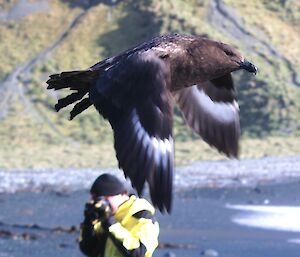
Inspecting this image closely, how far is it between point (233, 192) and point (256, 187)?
0.67 metres

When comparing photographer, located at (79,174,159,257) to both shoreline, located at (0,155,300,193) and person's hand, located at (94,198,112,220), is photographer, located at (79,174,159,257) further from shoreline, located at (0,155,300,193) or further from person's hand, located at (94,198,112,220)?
shoreline, located at (0,155,300,193)

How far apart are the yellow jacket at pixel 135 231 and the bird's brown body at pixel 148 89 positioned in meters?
1.30

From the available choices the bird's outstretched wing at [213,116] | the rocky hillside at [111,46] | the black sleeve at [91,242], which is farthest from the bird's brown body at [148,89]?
the rocky hillside at [111,46]

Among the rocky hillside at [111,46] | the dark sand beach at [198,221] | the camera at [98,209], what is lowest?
the rocky hillside at [111,46]

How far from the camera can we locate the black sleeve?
21.0ft

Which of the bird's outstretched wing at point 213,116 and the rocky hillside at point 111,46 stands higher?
the bird's outstretched wing at point 213,116

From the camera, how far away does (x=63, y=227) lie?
15.3 metres

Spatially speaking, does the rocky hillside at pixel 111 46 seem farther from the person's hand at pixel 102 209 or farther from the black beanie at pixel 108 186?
the person's hand at pixel 102 209

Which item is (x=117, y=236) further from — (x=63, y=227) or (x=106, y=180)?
Result: (x=63, y=227)

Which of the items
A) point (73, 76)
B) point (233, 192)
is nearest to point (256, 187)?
point (233, 192)

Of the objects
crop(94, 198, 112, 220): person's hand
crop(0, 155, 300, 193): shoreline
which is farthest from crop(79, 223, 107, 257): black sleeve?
crop(0, 155, 300, 193): shoreline

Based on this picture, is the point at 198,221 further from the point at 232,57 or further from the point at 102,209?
the point at 232,57

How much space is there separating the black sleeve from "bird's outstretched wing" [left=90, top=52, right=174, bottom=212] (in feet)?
7.64

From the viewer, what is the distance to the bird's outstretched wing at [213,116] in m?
5.09
